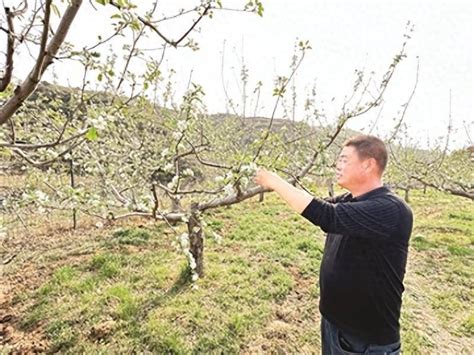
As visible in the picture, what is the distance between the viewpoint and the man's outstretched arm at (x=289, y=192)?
2164 mm

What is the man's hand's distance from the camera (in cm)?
231

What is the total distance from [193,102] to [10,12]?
2.55 metres

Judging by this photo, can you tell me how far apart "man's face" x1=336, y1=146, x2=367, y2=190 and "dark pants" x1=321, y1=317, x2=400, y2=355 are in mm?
1163

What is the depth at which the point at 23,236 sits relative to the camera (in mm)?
9008

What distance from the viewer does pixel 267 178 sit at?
2.37 metres

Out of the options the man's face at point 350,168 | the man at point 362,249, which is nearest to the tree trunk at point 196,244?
the man at point 362,249

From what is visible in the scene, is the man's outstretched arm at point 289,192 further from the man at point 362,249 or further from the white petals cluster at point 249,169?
the white petals cluster at point 249,169

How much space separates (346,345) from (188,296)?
3416 millimetres

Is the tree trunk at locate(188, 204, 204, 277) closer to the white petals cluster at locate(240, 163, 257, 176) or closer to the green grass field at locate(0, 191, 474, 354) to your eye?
the green grass field at locate(0, 191, 474, 354)

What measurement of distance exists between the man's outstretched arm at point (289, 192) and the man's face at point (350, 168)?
516 mm

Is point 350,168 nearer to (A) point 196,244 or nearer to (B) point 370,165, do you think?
(B) point 370,165

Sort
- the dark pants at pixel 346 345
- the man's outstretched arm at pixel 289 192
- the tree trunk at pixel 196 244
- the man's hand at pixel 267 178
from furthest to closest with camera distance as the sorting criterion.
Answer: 1. the tree trunk at pixel 196 244
2. the dark pants at pixel 346 345
3. the man's hand at pixel 267 178
4. the man's outstretched arm at pixel 289 192

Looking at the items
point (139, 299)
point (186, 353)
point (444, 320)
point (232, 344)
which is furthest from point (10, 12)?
point (444, 320)

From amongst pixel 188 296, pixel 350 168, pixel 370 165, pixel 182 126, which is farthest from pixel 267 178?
pixel 188 296
